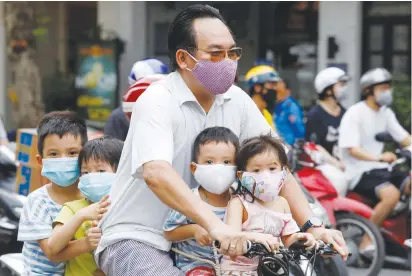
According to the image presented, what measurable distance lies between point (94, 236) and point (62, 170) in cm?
50

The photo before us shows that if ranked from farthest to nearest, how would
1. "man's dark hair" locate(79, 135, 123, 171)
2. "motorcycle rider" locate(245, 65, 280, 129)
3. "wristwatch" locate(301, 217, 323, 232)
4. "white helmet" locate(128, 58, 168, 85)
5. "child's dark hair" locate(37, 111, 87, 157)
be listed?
"motorcycle rider" locate(245, 65, 280, 129), "white helmet" locate(128, 58, 168, 85), "child's dark hair" locate(37, 111, 87, 157), "man's dark hair" locate(79, 135, 123, 171), "wristwatch" locate(301, 217, 323, 232)

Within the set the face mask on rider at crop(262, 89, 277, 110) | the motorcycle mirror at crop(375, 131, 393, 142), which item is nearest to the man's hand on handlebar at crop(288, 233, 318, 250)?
the face mask on rider at crop(262, 89, 277, 110)

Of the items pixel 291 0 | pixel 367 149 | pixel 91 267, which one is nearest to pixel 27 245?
pixel 91 267

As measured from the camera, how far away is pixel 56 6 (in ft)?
65.8

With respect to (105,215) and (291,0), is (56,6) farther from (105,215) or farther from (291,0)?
(105,215)

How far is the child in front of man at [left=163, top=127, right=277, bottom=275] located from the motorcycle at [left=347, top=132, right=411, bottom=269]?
5.25 m

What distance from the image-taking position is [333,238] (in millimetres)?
3826

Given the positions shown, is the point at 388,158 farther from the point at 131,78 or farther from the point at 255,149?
the point at 255,149

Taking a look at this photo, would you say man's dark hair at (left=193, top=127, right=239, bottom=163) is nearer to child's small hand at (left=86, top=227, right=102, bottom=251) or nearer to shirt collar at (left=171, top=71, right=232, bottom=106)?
shirt collar at (left=171, top=71, right=232, bottom=106)

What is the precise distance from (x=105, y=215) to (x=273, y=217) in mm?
696

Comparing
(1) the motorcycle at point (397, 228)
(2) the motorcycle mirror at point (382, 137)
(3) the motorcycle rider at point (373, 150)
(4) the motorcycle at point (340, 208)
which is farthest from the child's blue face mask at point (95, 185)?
(2) the motorcycle mirror at point (382, 137)

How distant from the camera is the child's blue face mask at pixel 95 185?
14.4 feet

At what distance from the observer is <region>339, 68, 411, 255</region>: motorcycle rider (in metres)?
8.88

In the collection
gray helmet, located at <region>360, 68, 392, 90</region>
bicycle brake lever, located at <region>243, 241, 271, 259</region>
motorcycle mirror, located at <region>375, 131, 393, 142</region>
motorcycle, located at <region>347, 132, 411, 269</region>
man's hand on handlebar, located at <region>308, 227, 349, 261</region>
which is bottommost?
motorcycle, located at <region>347, 132, 411, 269</region>
